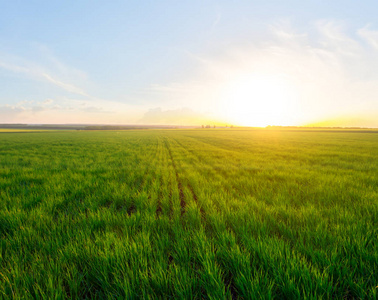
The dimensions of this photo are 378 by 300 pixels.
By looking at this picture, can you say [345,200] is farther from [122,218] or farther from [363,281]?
[122,218]

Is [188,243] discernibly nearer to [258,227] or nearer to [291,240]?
[258,227]

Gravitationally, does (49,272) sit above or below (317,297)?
above

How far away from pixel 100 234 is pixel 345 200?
5.50 metres

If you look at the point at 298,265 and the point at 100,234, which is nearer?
the point at 298,265

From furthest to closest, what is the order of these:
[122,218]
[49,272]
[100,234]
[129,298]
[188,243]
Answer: [122,218] < [100,234] < [188,243] < [49,272] < [129,298]

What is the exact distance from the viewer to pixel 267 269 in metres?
A: 1.69

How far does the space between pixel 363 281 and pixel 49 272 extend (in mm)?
3240

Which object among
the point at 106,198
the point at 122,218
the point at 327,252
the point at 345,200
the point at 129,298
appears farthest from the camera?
the point at 106,198

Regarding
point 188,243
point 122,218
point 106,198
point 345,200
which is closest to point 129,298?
point 188,243

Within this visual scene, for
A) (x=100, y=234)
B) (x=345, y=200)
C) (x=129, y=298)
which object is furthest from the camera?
(x=345, y=200)

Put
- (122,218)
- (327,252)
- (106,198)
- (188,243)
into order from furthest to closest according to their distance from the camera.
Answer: (106,198) → (122,218) → (188,243) → (327,252)

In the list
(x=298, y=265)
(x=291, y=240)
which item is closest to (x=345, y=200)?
(x=291, y=240)

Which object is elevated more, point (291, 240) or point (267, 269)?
point (267, 269)

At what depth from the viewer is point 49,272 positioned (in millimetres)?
1666
